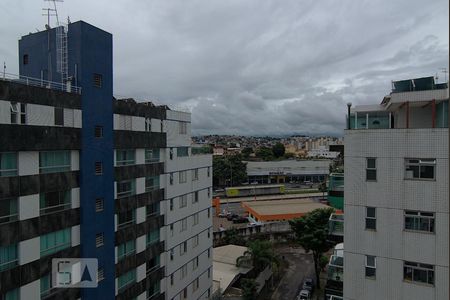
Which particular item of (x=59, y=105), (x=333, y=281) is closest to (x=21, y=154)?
(x=59, y=105)

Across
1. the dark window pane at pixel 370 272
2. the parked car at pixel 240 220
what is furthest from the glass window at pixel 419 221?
the parked car at pixel 240 220

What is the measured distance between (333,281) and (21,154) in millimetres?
16013

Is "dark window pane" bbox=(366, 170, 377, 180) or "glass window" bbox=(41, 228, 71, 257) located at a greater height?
"dark window pane" bbox=(366, 170, 377, 180)

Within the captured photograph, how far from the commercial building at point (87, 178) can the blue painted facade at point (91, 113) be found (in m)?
0.05

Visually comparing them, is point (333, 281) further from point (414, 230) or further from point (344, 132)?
point (344, 132)

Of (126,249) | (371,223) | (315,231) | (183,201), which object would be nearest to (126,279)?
(126,249)

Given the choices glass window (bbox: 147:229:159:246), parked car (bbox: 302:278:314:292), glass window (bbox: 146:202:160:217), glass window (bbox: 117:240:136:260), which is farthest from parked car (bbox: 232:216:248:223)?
glass window (bbox: 117:240:136:260)

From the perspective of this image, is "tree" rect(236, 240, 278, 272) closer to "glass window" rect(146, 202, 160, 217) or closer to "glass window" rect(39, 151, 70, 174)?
"glass window" rect(146, 202, 160, 217)

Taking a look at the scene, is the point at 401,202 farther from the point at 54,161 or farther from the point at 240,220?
the point at 240,220

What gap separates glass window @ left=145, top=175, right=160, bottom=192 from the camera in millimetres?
22161

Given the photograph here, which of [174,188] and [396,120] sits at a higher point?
[396,120]

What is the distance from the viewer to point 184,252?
1043 inches

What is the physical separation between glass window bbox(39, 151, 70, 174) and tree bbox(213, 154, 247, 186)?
247 ft

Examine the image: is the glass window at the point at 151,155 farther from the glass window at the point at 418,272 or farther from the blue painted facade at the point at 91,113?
the glass window at the point at 418,272
